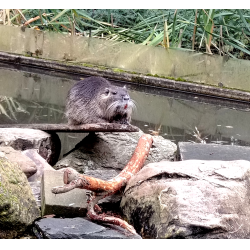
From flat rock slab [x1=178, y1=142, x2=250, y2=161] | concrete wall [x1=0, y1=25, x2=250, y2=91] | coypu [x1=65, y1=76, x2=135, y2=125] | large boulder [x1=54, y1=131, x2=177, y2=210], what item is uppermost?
concrete wall [x1=0, y1=25, x2=250, y2=91]

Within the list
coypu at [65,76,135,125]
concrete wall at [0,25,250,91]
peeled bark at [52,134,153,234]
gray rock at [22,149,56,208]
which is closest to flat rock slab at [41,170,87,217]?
peeled bark at [52,134,153,234]

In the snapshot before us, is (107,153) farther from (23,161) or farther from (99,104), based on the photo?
(23,161)

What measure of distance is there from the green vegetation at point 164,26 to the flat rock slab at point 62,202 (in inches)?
198

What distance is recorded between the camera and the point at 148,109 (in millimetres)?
5977

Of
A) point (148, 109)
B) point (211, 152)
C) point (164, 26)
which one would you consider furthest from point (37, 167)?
point (164, 26)

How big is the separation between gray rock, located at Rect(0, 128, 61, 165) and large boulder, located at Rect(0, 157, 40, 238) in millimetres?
1259

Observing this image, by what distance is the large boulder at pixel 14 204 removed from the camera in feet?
6.45

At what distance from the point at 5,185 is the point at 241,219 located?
1.04m

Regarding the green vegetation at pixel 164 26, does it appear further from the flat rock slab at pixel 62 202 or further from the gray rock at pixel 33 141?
the flat rock slab at pixel 62 202

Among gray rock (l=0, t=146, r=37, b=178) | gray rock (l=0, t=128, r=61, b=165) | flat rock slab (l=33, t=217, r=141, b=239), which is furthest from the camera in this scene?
Answer: gray rock (l=0, t=128, r=61, b=165)

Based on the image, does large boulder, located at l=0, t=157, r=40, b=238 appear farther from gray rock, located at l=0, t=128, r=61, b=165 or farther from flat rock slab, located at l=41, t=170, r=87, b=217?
gray rock, located at l=0, t=128, r=61, b=165

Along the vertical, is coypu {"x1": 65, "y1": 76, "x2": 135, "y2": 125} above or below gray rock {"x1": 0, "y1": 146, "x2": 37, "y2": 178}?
above

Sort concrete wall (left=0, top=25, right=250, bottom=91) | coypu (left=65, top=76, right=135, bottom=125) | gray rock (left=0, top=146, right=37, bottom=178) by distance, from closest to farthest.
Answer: gray rock (left=0, top=146, right=37, bottom=178) → coypu (left=65, top=76, right=135, bottom=125) → concrete wall (left=0, top=25, right=250, bottom=91)

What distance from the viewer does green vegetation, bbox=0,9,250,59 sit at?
23.7ft
